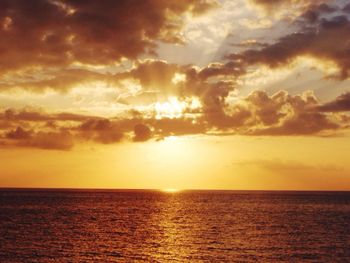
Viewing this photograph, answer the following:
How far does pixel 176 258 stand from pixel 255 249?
11.5 meters

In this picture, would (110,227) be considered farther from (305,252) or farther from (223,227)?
(305,252)

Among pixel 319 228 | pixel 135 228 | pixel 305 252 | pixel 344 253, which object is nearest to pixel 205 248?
pixel 305 252

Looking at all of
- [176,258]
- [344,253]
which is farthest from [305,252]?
[176,258]

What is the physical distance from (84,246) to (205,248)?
15993 mm

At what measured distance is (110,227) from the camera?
A: 296 ft

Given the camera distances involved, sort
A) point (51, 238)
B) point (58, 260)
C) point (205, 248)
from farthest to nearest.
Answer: point (51, 238)
point (205, 248)
point (58, 260)

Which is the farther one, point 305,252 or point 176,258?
point 305,252

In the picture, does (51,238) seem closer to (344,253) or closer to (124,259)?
(124,259)

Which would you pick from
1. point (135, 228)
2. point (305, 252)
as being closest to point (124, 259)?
point (305, 252)

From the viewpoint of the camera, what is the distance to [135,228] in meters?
89.1

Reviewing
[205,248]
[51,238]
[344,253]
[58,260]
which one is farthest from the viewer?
[51,238]

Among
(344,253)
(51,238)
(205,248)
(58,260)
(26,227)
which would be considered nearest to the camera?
(58,260)

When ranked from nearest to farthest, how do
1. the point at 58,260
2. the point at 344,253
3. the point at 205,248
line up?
the point at 58,260, the point at 344,253, the point at 205,248

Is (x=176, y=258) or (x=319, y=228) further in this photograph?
(x=319, y=228)
